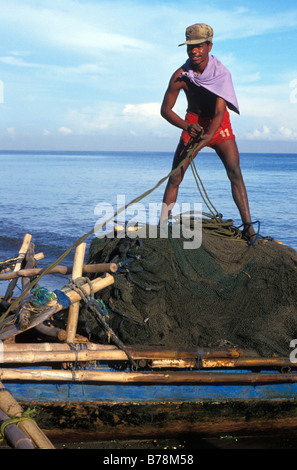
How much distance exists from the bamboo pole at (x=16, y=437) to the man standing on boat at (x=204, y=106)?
2825 millimetres

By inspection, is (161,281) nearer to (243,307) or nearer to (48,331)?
(243,307)

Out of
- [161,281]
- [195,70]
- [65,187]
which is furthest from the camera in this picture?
[65,187]

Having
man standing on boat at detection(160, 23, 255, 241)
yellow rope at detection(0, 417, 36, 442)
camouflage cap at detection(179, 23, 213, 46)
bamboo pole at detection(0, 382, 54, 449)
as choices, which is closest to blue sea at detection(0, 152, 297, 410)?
bamboo pole at detection(0, 382, 54, 449)

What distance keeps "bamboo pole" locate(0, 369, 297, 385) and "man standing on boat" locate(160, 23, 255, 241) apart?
1.76 m

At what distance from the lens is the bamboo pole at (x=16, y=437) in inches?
116

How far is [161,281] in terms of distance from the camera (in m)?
4.31

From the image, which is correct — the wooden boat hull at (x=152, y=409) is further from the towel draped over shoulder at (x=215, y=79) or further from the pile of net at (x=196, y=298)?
the towel draped over shoulder at (x=215, y=79)

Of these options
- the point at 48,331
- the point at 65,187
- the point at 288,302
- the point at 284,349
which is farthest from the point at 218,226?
the point at 65,187

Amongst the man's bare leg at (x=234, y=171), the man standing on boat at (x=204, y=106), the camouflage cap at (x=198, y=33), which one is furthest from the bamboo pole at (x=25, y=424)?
the camouflage cap at (x=198, y=33)

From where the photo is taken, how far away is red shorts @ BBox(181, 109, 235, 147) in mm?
5406

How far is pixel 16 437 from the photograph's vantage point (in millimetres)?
2996

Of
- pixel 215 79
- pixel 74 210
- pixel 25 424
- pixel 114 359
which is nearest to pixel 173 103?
pixel 215 79

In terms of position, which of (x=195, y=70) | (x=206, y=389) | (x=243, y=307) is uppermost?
(x=195, y=70)

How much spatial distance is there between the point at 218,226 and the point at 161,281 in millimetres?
1294
